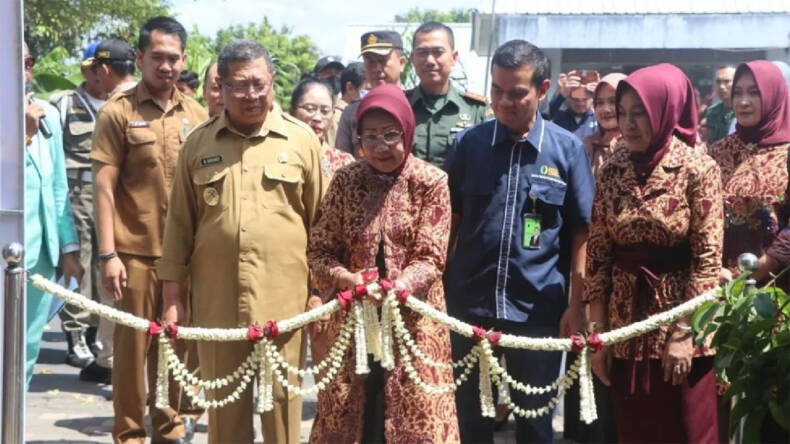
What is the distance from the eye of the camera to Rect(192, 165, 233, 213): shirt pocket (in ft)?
18.6

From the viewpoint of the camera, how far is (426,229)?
17.5 feet

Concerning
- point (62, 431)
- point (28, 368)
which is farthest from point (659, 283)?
point (62, 431)

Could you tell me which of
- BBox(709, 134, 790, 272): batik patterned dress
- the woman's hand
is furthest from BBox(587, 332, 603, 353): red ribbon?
BBox(709, 134, 790, 272): batik patterned dress

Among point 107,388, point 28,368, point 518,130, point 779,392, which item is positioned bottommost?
point 107,388

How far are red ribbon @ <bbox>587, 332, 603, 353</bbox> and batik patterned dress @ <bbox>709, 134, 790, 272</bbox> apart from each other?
3.40 ft

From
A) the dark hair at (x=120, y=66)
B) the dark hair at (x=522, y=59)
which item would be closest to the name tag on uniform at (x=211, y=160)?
the dark hair at (x=522, y=59)

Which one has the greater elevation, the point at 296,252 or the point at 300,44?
the point at 300,44

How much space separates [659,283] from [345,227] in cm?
133

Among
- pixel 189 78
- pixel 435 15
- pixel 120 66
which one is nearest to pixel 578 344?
pixel 120 66

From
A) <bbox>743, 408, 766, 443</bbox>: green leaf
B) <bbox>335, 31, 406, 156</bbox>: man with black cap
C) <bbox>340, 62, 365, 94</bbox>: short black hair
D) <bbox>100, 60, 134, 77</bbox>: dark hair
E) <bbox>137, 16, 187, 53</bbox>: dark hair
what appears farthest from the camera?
<bbox>340, 62, 365, 94</bbox>: short black hair

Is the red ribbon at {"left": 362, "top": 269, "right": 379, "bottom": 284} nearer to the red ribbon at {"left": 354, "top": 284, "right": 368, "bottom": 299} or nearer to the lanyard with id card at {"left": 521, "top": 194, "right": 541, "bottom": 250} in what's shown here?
the red ribbon at {"left": 354, "top": 284, "right": 368, "bottom": 299}

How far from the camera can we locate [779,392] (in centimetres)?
406

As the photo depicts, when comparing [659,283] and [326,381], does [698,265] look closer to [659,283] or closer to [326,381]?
[659,283]

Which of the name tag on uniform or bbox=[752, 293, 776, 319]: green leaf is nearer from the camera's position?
bbox=[752, 293, 776, 319]: green leaf
